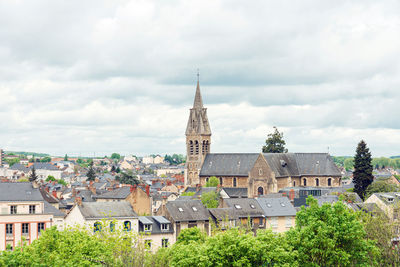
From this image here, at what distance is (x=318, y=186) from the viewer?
401 ft

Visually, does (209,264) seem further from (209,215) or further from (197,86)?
(197,86)

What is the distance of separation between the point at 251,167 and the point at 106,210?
58.8m

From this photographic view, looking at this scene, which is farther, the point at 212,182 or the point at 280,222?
the point at 212,182

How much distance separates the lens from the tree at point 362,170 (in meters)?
110

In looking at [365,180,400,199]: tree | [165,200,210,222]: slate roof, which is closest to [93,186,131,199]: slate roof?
[165,200,210,222]: slate roof

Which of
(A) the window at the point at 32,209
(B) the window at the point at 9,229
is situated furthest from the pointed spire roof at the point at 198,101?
(B) the window at the point at 9,229

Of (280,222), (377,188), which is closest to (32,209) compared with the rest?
(280,222)

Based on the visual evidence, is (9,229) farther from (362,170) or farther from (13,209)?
(362,170)

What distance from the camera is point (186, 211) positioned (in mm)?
70375

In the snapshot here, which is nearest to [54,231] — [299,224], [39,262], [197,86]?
[39,262]

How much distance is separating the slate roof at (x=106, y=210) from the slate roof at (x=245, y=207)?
44.7 feet

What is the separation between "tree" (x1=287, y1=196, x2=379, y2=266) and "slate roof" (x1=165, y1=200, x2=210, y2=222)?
26.8 m

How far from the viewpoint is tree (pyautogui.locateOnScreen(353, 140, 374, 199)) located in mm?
110500

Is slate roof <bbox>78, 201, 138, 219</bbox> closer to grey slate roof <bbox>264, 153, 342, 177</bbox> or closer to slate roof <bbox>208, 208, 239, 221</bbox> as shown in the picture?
slate roof <bbox>208, 208, 239, 221</bbox>
